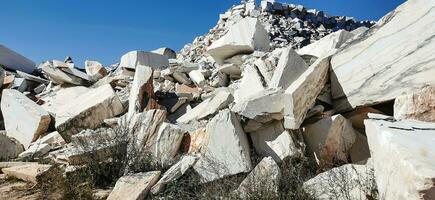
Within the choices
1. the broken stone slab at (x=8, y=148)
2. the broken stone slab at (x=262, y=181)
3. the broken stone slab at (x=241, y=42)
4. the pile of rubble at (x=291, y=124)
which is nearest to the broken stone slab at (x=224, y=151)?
the pile of rubble at (x=291, y=124)

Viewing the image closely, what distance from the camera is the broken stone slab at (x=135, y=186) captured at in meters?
4.58

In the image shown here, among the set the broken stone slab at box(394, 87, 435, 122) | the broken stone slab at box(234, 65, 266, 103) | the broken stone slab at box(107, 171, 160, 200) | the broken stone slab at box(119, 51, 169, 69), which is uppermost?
the broken stone slab at box(119, 51, 169, 69)

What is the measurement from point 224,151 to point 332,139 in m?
1.25

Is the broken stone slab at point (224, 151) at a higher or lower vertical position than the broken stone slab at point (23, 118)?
lower

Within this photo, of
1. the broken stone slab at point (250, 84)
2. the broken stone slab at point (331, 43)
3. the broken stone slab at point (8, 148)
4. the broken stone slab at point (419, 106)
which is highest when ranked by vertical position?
the broken stone slab at point (331, 43)

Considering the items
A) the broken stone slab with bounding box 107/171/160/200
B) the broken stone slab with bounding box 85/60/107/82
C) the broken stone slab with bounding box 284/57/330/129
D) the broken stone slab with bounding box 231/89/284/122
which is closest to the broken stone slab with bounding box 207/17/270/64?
the broken stone slab with bounding box 85/60/107/82

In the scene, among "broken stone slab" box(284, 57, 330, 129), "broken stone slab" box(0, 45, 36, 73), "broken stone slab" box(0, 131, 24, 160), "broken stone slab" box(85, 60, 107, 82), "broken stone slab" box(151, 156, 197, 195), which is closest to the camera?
"broken stone slab" box(151, 156, 197, 195)

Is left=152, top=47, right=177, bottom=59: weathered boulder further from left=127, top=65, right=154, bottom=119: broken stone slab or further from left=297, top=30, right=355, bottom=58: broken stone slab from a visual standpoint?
left=297, top=30, right=355, bottom=58: broken stone slab

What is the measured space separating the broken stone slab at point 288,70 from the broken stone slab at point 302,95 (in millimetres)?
385

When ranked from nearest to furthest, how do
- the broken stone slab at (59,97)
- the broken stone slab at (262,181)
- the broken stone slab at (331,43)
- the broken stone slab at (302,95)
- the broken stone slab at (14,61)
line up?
the broken stone slab at (262,181)
the broken stone slab at (302,95)
the broken stone slab at (331,43)
the broken stone slab at (59,97)
the broken stone slab at (14,61)

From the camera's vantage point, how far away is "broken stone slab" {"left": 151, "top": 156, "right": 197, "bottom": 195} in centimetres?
468

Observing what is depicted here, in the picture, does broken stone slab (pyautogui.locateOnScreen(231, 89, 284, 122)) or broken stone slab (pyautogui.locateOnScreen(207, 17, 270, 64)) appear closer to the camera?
broken stone slab (pyautogui.locateOnScreen(231, 89, 284, 122))

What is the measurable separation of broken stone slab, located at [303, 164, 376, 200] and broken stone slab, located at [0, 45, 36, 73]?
1146 cm

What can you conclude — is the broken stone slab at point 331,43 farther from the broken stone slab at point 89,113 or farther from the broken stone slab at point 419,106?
the broken stone slab at point 89,113
